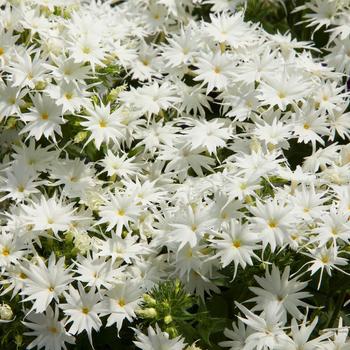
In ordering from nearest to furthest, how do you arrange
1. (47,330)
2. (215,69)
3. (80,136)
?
(47,330)
(80,136)
(215,69)

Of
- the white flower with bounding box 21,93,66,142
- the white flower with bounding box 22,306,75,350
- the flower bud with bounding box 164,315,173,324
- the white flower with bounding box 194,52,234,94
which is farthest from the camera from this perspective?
the white flower with bounding box 194,52,234,94

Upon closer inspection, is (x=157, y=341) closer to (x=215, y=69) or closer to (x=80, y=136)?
(x=80, y=136)

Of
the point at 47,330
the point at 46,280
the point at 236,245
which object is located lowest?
the point at 47,330

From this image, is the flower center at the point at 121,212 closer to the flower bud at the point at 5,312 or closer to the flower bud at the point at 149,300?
the flower bud at the point at 149,300

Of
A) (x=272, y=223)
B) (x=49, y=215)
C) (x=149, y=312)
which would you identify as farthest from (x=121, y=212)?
(x=272, y=223)

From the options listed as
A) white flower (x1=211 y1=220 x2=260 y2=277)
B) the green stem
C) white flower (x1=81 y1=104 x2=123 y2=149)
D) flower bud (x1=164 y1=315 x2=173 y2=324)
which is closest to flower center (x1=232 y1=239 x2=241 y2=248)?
white flower (x1=211 y1=220 x2=260 y2=277)

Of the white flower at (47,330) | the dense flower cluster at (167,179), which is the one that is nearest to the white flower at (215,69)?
the dense flower cluster at (167,179)

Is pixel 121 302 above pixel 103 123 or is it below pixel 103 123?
below

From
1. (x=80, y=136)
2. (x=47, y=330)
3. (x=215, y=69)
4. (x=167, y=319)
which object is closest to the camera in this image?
(x=167, y=319)

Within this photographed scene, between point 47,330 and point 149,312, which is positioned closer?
point 149,312

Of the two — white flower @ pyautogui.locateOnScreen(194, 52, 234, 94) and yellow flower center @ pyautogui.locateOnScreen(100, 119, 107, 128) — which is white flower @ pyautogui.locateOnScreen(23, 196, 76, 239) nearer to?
yellow flower center @ pyautogui.locateOnScreen(100, 119, 107, 128)
